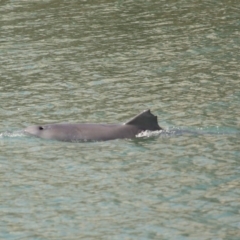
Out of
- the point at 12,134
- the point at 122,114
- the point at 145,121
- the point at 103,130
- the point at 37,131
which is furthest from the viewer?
the point at 122,114

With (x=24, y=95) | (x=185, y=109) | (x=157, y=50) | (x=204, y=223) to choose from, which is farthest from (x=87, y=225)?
(x=157, y=50)

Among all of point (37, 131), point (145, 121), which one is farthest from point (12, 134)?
point (145, 121)

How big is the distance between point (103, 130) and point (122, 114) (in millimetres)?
2359

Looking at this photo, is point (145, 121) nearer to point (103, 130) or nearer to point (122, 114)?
point (103, 130)

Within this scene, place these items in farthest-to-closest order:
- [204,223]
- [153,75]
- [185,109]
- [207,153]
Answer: [153,75], [185,109], [207,153], [204,223]

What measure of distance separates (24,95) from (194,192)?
33.8 ft

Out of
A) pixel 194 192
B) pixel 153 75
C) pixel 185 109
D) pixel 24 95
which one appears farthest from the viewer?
pixel 153 75

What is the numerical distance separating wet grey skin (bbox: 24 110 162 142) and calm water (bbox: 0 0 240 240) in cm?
29

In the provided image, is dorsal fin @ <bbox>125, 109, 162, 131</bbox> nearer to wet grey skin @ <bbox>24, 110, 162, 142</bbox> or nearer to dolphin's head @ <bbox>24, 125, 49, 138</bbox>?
wet grey skin @ <bbox>24, 110, 162, 142</bbox>

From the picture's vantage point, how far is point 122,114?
24531 mm

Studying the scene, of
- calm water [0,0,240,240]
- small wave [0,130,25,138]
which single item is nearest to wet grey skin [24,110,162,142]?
calm water [0,0,240,240]

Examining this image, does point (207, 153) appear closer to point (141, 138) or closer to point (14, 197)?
point (141, 138)

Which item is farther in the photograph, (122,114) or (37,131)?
(122,114)

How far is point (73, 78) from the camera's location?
29438 millimetres
